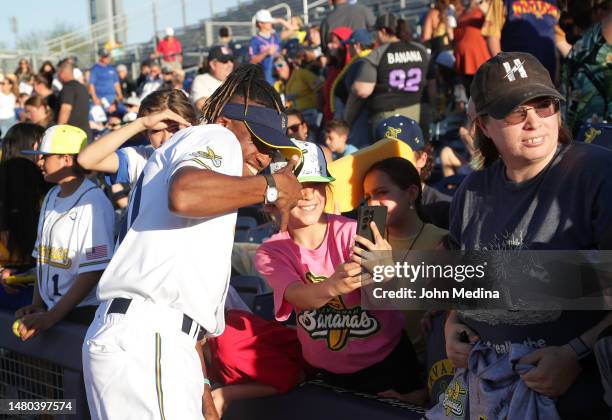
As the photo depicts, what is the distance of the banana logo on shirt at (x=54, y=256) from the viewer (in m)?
4.45

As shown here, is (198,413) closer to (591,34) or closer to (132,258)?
(132,258)

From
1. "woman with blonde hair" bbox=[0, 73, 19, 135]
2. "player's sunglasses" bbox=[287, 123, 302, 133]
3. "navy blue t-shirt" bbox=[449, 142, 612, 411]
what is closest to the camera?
"navy blue t-shirt" bbox=[449, 142, 612, 411]

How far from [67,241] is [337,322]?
173 centimetres

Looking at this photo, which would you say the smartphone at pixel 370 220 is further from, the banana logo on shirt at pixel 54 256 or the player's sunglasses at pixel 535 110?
the banana logo on shirt at pixel 54 256

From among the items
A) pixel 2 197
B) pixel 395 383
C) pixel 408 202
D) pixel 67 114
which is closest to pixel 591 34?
pixel 408 202

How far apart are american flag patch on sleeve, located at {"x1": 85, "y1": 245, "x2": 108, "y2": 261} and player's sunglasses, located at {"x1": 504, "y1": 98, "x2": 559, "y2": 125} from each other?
2516mm

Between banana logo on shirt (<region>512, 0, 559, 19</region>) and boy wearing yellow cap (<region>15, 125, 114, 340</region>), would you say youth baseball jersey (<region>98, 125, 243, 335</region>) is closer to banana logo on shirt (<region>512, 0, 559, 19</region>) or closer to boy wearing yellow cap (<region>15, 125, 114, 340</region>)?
boy wearing yellow cap (<region>15, 125, 114, 340</region>)

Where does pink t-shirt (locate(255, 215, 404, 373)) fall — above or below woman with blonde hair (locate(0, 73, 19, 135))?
above

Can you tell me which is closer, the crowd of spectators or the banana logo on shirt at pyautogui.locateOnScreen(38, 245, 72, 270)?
the crowd of spectators

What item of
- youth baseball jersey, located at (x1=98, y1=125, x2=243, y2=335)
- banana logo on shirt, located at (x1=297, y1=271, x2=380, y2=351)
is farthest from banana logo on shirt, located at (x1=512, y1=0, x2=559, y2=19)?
youth baseball jersey, located at (x1=98, y1=125, x2=243, y2=335)

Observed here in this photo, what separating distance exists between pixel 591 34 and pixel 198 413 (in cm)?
282

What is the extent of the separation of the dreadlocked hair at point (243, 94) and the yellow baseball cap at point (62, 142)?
1810mm

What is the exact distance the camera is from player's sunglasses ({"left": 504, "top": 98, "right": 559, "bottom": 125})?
245cm

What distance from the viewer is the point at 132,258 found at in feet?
9.04
